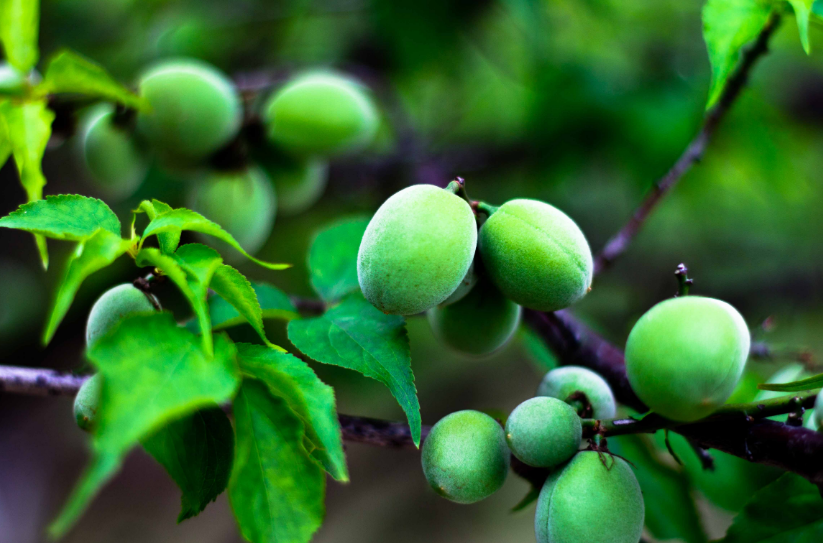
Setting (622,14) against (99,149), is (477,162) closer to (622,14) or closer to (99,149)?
(622,14)

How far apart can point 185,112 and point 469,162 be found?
710mm

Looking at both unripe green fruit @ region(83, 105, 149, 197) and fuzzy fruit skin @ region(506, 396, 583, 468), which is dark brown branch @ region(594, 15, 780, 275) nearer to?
fuzzy fruit skin @ region(506, 396, 583, 468)

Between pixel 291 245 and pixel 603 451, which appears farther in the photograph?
pixel 291 245

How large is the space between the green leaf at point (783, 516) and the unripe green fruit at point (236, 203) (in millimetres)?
606

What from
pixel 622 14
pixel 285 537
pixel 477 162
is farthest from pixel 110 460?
pixel 622 14

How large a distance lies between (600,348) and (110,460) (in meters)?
0.45

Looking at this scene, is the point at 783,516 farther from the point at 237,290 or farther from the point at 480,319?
the point at 237,290

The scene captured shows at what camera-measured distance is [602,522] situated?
38 centimetres

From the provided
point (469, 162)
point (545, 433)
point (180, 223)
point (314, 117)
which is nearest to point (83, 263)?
point (180, 223)

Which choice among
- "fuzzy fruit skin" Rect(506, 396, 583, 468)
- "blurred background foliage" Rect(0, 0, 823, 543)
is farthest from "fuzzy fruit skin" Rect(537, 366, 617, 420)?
"blurred background foliage" Rect(0, 0, 823, 543)

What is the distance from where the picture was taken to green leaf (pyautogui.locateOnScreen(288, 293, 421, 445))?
1.35 feet

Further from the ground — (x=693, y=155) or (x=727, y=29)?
(x=727, y=29)

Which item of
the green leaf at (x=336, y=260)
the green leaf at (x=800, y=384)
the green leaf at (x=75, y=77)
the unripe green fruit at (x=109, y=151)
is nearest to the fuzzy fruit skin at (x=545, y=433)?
the green leaf at (x=800, y=384)

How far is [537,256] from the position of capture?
42cm
